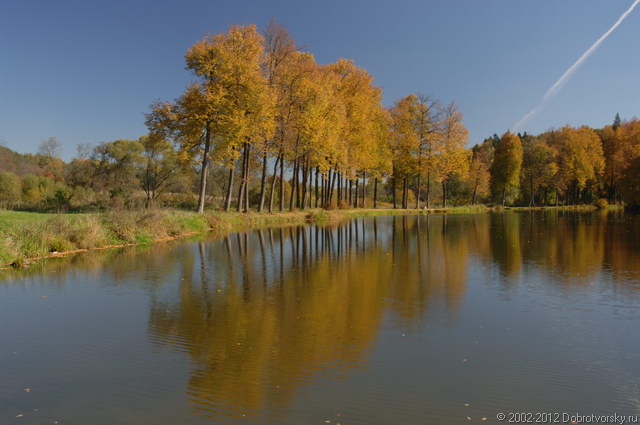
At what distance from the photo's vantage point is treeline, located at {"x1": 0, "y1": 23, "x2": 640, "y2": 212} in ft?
96.3

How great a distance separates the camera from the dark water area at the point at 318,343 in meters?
4.92

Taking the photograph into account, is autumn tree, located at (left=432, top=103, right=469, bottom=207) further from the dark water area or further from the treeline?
the dark water area

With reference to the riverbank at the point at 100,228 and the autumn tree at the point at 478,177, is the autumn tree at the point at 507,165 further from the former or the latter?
the riverbank at the point at 100,228

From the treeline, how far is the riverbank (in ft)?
7.13

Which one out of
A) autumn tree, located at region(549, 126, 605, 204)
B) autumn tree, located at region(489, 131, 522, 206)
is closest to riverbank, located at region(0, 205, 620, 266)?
autumn tree, located at region(489, 131, 522, 206)

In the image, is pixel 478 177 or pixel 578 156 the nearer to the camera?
pixel 478 177

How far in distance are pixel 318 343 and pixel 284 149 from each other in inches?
1142

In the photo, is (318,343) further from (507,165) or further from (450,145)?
(507,165)

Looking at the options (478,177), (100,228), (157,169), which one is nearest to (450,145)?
(478,177)

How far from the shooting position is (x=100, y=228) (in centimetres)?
1972

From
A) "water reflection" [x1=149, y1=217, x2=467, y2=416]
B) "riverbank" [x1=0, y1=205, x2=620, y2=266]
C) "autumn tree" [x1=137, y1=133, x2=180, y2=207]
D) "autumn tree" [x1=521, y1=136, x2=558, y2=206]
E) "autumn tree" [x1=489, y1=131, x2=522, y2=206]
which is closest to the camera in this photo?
"water reflection" [x1=149, y1=217, x2=467, y2=416]

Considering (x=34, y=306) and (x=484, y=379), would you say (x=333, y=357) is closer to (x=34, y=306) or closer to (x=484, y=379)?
(x=484, y=379)

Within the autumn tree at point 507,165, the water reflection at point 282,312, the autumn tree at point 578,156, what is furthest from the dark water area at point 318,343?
the autumn tree at point 578,156

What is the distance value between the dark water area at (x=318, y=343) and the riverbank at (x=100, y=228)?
285cm
